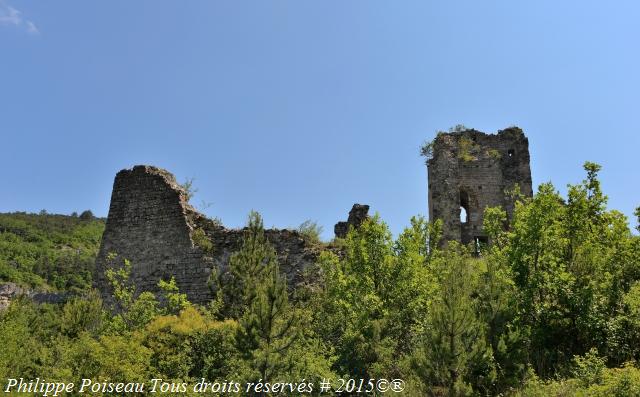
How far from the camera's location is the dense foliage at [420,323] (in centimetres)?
915

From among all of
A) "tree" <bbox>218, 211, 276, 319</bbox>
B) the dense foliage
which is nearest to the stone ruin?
the dense foliage

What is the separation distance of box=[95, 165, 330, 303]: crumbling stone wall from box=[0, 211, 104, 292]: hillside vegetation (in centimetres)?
4422

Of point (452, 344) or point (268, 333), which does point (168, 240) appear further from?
point (452, 344)

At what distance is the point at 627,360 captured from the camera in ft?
35.3

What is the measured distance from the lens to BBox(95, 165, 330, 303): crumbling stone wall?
50.4ft

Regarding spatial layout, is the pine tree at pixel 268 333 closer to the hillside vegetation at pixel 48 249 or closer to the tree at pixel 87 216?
Result: the hillside vegetation at pixel 48 249

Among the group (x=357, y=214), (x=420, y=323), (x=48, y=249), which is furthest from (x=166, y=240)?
(x=48, y=249)

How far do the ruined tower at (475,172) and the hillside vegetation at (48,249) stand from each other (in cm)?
4481

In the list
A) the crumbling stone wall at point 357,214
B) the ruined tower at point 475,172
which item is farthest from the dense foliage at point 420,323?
the ruined tower at point 475,172

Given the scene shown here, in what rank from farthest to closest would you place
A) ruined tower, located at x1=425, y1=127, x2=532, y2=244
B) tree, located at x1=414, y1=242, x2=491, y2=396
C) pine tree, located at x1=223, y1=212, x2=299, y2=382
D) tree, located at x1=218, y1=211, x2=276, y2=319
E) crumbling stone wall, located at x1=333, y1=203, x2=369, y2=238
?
ruined tower, located at x1=425, y1=127, x2=532, y2=244
crumbling stone wall, located at x1=333, y1=203, x2=369, y2=238
tree, located at x1=218, y1=211, x2=276, y2=319
tree, located at x1=414, y1=242, x2=491, y2=396
pine tree, located at x1=223, y1=212, x2=299, y2=382

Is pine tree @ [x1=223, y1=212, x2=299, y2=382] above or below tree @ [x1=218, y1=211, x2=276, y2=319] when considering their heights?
below

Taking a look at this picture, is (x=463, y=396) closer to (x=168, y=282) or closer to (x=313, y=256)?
(x=313, y=256)

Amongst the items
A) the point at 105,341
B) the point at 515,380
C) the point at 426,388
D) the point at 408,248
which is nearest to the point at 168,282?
the point at 105,341

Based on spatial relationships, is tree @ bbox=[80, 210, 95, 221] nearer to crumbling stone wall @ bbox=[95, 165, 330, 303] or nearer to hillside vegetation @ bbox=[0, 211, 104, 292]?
hillside vegetation @ bbox=[0, 211, 104, 292]
